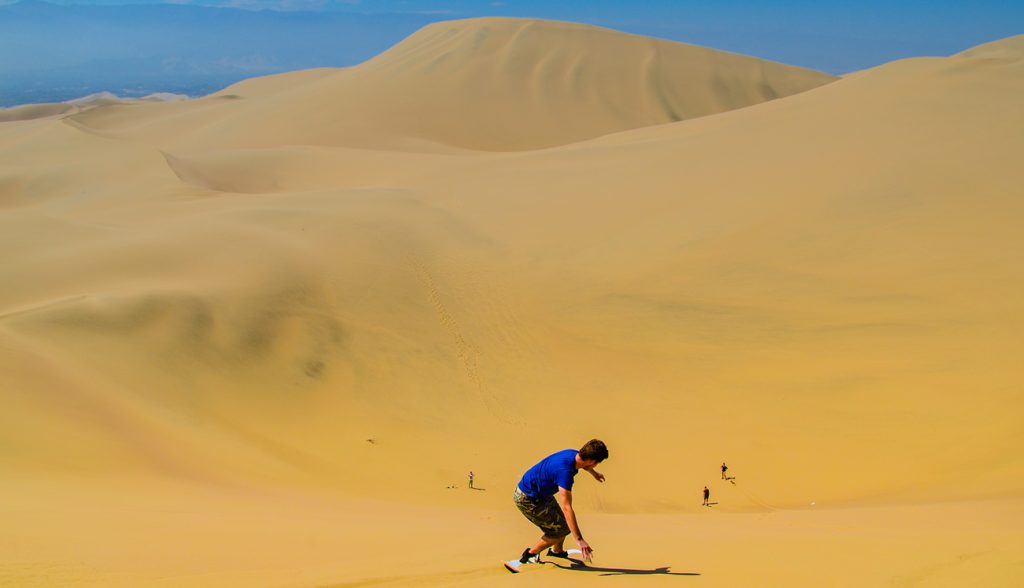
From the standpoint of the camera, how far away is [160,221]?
1917cm

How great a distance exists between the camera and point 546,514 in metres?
4.74

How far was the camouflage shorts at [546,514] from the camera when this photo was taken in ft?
15.5

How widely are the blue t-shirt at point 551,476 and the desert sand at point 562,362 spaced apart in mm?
453

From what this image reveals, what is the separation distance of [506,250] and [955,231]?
8.80m

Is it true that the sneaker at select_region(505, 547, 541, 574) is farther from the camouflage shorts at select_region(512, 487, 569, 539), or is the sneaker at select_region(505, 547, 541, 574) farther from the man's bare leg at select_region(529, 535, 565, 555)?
the camouflage shorts at select_region(512, 487, 569, 539)

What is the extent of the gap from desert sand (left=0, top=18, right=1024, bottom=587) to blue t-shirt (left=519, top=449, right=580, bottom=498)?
0.45 m

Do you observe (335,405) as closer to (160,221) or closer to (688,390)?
(688,390)

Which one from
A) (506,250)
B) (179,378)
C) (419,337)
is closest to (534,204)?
(506,250)

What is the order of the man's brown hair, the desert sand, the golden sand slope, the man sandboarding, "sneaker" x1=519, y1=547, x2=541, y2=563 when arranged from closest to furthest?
the man's brown hair < the man sandboarding < "sneaker" x1=519, y1=547, x2=541, y2=563 < the desert sand < the golden sand slope

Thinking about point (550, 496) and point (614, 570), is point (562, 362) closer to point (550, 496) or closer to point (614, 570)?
point (550, 496)

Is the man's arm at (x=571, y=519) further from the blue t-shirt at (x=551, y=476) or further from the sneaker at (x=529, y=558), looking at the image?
the sneaker at (x=529, y=558)

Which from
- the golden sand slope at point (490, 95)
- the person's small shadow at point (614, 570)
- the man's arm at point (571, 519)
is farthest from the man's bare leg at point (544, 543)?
the golden sand slope at point (490, 95)

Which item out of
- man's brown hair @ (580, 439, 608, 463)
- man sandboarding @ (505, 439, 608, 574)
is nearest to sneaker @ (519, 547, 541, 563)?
man sandboarding @ (505, 439, 608, 574)

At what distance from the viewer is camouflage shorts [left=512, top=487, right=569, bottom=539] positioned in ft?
15.5
